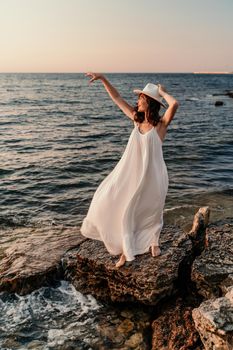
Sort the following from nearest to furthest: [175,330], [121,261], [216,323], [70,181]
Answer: [216,323], [175,330], [121,261], [70,181]

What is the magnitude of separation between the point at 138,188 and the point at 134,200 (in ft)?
0.65

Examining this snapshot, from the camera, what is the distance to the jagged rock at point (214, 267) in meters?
5.28

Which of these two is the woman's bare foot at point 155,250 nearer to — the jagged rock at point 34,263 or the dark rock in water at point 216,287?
the dark rock in water at point 216,287

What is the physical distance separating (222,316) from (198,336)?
0.71 metres

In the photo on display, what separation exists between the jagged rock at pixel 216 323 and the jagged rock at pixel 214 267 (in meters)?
0.82

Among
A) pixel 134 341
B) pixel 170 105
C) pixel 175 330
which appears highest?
pixel 170 105

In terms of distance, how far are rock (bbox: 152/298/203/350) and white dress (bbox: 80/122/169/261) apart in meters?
0.93

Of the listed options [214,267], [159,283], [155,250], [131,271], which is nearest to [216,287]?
[214,267]

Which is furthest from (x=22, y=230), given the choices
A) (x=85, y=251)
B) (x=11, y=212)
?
(x=85, y=251)

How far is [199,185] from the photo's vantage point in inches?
548

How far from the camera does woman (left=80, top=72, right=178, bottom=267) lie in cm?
517

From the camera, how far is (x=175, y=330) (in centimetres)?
491

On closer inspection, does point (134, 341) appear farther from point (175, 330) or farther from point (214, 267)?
point (214, 267)

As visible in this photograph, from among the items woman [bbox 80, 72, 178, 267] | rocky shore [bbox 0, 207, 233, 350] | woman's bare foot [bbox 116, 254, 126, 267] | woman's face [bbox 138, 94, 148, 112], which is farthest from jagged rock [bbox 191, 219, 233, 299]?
woman's face [bbox 138, 94, 148, 112]
